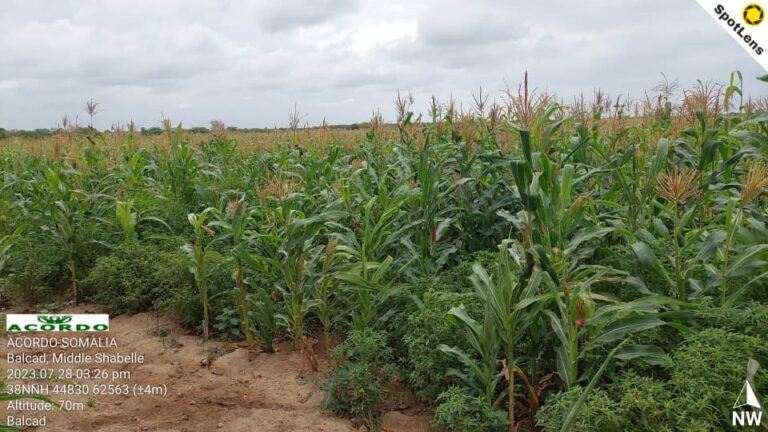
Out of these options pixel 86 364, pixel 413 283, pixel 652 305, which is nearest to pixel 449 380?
pixel 413 283

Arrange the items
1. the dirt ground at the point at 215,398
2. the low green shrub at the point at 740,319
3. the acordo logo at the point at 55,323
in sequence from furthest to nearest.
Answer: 1. the acordo logo at the point at 55,323
2. the dirt ground at the point at 215,398
3. the low green shrub at the point at 740,319

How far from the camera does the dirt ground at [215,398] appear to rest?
132 inches

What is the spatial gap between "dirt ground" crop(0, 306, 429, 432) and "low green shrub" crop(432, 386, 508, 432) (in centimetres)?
40

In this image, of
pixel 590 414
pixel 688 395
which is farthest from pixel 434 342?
pixel 688 395

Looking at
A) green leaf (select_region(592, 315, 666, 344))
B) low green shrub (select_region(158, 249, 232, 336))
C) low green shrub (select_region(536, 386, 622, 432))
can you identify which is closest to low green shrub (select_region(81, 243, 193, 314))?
low green shrub (select_region(158, 249, 232, 336))

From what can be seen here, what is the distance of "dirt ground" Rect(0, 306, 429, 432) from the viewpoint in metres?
3.36

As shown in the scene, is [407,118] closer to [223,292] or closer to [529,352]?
[223,292]

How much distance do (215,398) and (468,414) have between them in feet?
5.71

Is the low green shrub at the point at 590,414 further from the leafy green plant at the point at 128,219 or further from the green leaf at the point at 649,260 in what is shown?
the leafy green plant at the point at 128,219

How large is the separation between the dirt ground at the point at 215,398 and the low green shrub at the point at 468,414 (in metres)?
0.40

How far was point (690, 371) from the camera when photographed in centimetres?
245

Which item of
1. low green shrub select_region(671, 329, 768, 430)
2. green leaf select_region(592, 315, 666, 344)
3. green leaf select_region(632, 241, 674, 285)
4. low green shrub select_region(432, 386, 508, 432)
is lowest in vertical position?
low green shrub select_region(432, 386, 508, 432)

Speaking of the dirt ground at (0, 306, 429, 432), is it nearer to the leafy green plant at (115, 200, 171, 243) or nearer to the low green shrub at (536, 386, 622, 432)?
the low green shrub at (536, 386, 622, 432)

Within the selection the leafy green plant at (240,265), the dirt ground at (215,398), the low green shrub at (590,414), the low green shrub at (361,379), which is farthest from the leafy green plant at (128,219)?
the low green shrub at (590,414)
